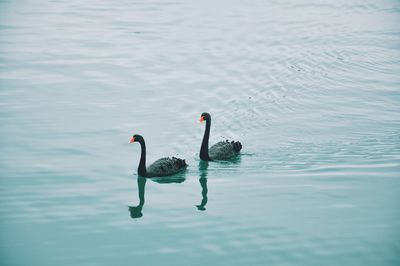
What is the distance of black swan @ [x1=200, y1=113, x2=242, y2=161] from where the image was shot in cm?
1331

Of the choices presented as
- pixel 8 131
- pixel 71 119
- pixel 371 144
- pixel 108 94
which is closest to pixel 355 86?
pixel 371 144

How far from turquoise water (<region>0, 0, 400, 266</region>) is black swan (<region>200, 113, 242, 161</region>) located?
8.0 inches

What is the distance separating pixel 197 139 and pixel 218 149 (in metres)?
1.25

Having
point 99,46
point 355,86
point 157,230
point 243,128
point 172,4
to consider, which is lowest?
point 157,230

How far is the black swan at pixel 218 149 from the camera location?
13.3 metres

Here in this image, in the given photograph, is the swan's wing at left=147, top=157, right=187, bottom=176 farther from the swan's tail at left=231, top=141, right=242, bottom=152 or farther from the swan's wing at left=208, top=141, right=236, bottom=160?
the swan's tail at left=231, top=141, right=242, bottom=152

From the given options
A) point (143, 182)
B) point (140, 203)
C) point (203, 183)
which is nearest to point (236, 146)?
point (203, 183)

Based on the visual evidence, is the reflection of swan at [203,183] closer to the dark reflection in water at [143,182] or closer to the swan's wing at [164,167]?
the dark reflection in water at [143,182]

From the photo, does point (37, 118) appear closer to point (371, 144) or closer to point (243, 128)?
point (243, 128)

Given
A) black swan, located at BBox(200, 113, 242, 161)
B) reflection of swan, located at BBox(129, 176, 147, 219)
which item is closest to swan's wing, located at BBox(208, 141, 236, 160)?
black swan, located at BBox(200, 113, 242, 161)

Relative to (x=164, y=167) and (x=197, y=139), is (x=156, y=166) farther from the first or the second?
(x=197, y=139)

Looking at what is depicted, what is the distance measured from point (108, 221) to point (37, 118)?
227 inches

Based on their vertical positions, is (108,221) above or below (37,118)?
below

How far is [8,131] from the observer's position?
14.7 m
